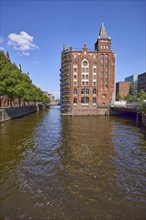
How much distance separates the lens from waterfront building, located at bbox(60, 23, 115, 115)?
77556 millimetres

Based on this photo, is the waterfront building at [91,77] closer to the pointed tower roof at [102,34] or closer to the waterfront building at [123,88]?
the pointed tower roof at [102,34]

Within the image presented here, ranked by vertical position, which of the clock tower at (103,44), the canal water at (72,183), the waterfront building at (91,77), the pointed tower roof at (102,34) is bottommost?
the canal water at (72,183)

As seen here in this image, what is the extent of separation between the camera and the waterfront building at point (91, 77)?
77.6 metres

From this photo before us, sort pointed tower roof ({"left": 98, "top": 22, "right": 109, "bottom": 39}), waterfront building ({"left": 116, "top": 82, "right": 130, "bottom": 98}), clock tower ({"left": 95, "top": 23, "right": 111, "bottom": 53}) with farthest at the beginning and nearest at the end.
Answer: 1. waterfront building ({"left": 116, "top": 82, "right": 130, "bottom": 98})
2. pointed tower roof ({"left": 98, "top": 22, "right": 109, "bottom": 39})
3. clock tower ({"left": 95, "top": 23, "right": 111, "bottom": 53})

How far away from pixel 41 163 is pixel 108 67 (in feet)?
228

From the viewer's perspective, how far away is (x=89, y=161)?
696 inches

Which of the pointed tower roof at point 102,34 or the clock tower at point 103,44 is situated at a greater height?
the pointed tower roof at point 102,34

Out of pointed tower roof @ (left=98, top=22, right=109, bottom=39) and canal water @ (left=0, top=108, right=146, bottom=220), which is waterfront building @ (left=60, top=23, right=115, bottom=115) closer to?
pointed tower roof @ (left=98, top=22, right=109, bottom=39)

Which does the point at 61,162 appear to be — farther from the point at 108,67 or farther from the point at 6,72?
the point at 108,67

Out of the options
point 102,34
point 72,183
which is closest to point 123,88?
point 102,34

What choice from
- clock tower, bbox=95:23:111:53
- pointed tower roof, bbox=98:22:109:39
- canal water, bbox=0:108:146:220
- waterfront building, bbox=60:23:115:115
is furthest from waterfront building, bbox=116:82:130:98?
canal water, bbox=0:108:146:220

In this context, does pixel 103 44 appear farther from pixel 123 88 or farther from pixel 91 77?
pixel 123 88

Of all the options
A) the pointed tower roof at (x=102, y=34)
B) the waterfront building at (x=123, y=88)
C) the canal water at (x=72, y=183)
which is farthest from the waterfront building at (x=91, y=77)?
the waterfront building at (x=123, y=88)

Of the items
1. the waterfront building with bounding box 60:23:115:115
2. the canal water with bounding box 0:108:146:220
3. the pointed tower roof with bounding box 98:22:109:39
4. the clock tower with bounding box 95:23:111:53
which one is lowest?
the canal water with bounding box 0:108:146:220
